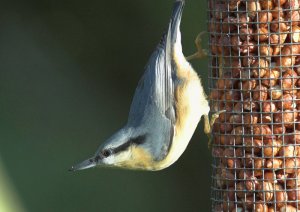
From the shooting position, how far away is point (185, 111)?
613 centimetres

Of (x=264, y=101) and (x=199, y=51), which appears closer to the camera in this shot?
(x=264, y=101)

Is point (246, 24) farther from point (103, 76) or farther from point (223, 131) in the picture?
point (103, 76)

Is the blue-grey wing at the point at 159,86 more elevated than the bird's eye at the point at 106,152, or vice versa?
the blue-grey wing at the point at 159,86

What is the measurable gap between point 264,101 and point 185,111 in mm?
582

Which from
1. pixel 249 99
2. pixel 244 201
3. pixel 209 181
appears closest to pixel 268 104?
pixel 249 99

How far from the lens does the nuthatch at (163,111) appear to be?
605 cm

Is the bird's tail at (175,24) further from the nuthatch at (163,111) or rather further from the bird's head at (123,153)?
the bird's head at (123,153)

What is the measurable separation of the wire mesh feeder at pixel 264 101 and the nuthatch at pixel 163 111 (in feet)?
1.23

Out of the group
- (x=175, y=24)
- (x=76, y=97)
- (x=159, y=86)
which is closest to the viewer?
(x=159, y=86)

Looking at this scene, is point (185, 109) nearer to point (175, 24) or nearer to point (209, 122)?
point (209, 122)

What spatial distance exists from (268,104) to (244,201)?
0.52 metres

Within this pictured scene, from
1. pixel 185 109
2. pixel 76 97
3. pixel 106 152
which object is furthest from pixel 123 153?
pixel 76 97

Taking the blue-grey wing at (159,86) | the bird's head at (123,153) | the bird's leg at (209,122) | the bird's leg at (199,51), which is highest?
the bird's leg at (199,51)

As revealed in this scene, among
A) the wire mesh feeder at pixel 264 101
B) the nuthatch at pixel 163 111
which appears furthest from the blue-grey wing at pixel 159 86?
the wire mesh feeder at pixel 264 101
